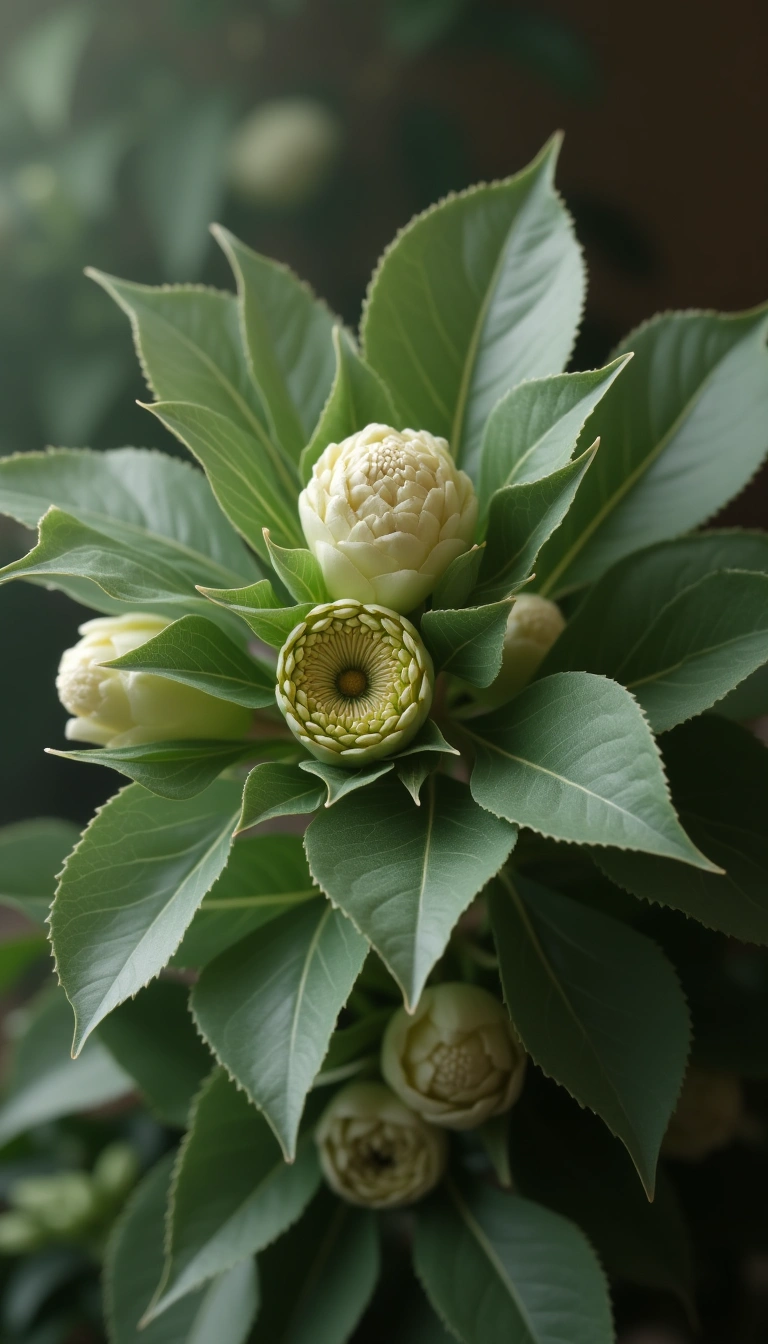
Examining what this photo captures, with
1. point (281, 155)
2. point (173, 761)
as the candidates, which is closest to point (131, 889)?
point (173, 761)

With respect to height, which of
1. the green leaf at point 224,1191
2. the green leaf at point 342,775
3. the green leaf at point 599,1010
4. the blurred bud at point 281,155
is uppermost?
the blurred bud at point 281,155

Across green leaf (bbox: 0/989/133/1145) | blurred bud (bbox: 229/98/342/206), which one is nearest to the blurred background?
blurred bud (bbox: 229/98/342/206)

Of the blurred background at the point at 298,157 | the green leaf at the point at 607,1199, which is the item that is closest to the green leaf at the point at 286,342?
the green leaf at the point at 607,1199

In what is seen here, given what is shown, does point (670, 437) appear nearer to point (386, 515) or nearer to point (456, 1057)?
point (386, 515)

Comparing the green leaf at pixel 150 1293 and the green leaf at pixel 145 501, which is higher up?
the green leaf at pixel 145 501

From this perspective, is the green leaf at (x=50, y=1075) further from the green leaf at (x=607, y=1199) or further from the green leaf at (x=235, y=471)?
the green leaf at (x=235, y=471)

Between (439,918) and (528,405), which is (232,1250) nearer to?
(439,918)
